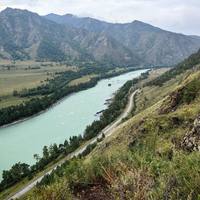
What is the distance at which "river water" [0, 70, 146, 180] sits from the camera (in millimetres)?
42625

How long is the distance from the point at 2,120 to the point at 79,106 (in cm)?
3532

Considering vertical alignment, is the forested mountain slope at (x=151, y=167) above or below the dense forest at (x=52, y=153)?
above

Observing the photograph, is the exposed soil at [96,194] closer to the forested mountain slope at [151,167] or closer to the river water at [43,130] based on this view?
the forested mountain slope at [151,167]

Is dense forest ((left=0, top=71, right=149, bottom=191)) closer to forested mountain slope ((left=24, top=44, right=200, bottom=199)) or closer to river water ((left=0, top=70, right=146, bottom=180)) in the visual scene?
river water ((left=0, top=70, right=146, bottom=180))

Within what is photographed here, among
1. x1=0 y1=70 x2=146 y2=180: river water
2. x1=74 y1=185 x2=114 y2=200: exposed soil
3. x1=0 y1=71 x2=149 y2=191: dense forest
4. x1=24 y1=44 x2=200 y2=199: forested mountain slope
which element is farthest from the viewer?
x1=0 y1=70 x2=146 y2=180: river water

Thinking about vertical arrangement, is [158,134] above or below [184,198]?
below

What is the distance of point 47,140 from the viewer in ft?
161

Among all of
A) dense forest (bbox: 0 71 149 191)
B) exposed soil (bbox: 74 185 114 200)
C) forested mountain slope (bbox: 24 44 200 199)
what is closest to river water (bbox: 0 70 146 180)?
dense forest (bbox: 0 71 149 191)

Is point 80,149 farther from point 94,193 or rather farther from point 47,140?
point 94,193

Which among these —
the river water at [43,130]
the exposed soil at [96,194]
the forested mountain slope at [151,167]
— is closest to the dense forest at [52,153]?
the river water at [43,130]

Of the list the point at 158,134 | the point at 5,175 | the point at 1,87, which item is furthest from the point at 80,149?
the point at 1,87

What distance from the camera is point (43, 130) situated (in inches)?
2215

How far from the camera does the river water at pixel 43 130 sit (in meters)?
42.6

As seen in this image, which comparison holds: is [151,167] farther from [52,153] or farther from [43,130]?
[43,130]
